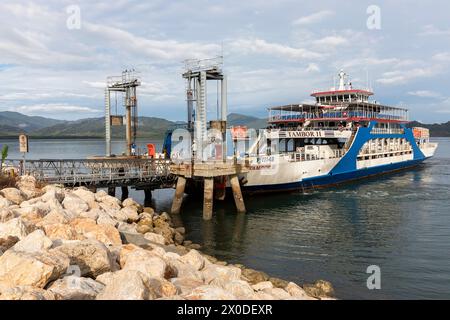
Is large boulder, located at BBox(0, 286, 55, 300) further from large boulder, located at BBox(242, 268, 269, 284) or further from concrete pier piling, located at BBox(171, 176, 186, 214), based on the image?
concrete pier piling, located at BBox(171, 176, 186, 214)

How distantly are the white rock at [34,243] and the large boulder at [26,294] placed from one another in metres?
2.56

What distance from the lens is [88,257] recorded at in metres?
9.16

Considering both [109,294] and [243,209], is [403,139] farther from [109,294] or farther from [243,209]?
[109,294]

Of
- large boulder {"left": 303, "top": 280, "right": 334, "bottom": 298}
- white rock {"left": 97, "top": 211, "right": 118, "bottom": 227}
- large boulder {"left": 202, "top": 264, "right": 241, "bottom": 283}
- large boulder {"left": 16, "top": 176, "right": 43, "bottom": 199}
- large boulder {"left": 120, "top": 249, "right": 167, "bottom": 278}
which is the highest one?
large boulder {"left": 16, "top": 176, "right": 43, "bottom": 199}

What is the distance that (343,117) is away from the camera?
3816 cm

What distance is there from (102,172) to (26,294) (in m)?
18.9

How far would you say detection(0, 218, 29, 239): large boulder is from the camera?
34.9 ft

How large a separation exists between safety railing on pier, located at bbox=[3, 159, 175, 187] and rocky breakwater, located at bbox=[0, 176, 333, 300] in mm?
6345

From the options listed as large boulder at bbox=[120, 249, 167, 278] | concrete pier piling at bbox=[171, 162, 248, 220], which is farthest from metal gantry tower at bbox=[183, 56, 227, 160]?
large boulder at bbox=[120, 249, 167, 278]

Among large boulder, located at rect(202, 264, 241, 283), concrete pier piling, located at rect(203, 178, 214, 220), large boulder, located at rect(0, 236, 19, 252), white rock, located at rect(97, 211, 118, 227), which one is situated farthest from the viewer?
concrete pier piling, located at rect(203, 178, 214, 220)

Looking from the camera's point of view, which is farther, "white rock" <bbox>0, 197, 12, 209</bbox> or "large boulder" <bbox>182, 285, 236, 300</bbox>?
"white rock" <bbox>0, 197, 12, 209</bbox>
